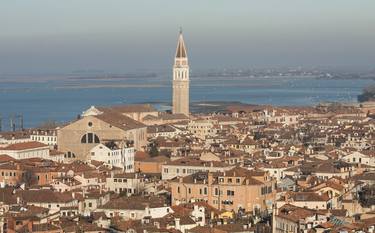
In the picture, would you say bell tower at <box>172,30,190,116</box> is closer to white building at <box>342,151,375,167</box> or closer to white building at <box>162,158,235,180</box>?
white building at <box>342,151,375,167</box>

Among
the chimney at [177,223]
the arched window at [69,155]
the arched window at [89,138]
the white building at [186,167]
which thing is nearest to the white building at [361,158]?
the white building at [186,167]

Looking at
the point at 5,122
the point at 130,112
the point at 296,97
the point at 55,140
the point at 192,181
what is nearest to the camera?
the point at 192,181

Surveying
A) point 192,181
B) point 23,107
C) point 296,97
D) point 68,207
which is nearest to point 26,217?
point 68,207

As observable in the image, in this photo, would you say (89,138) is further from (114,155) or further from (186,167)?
(186,167)

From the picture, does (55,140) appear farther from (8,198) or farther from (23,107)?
(23,107)

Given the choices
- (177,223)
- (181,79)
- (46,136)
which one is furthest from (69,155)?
(181,79)

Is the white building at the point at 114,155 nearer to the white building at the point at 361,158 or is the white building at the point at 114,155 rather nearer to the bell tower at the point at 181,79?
the white building at the point at 361,158

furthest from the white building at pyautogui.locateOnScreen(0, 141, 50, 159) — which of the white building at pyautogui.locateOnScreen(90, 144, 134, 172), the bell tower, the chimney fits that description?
the bell tower
